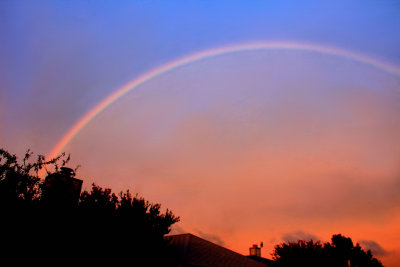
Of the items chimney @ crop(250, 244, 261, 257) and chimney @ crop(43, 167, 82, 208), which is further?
chimney @ crop(250, 244, 261, 257)

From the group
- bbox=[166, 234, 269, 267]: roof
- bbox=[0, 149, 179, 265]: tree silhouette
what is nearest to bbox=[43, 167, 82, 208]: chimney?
bbox=[0, 149, 179, 265]: tree silhouette

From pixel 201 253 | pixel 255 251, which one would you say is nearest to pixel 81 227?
pixel 201 253

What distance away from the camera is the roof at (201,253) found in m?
19.3

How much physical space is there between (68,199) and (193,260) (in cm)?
776

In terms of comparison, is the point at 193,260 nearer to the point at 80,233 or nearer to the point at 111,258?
the point at 111,258

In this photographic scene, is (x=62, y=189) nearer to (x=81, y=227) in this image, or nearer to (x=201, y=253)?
(x=81, y=227)

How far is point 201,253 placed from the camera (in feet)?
68.7

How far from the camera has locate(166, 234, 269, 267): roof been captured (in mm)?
19281

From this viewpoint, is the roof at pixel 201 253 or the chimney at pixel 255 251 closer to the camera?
the roof at pixel 201 253

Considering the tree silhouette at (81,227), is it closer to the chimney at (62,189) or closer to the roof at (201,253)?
the chimney at (62,189)

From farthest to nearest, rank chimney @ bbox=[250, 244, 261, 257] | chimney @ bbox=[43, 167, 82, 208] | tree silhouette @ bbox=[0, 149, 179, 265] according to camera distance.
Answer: chimney @ bbox=[250, 244, 261, 257] < chimney @ bbox=[43, 167, 82, 208] < tree silhouette @ bbox=[0, 149, 179, 265]

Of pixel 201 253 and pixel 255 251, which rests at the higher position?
pixel 255 251

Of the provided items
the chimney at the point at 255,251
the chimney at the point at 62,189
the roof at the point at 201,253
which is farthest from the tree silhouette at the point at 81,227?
the chimney at the point at 255,251

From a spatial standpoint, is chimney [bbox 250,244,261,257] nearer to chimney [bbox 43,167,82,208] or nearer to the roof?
the roof
